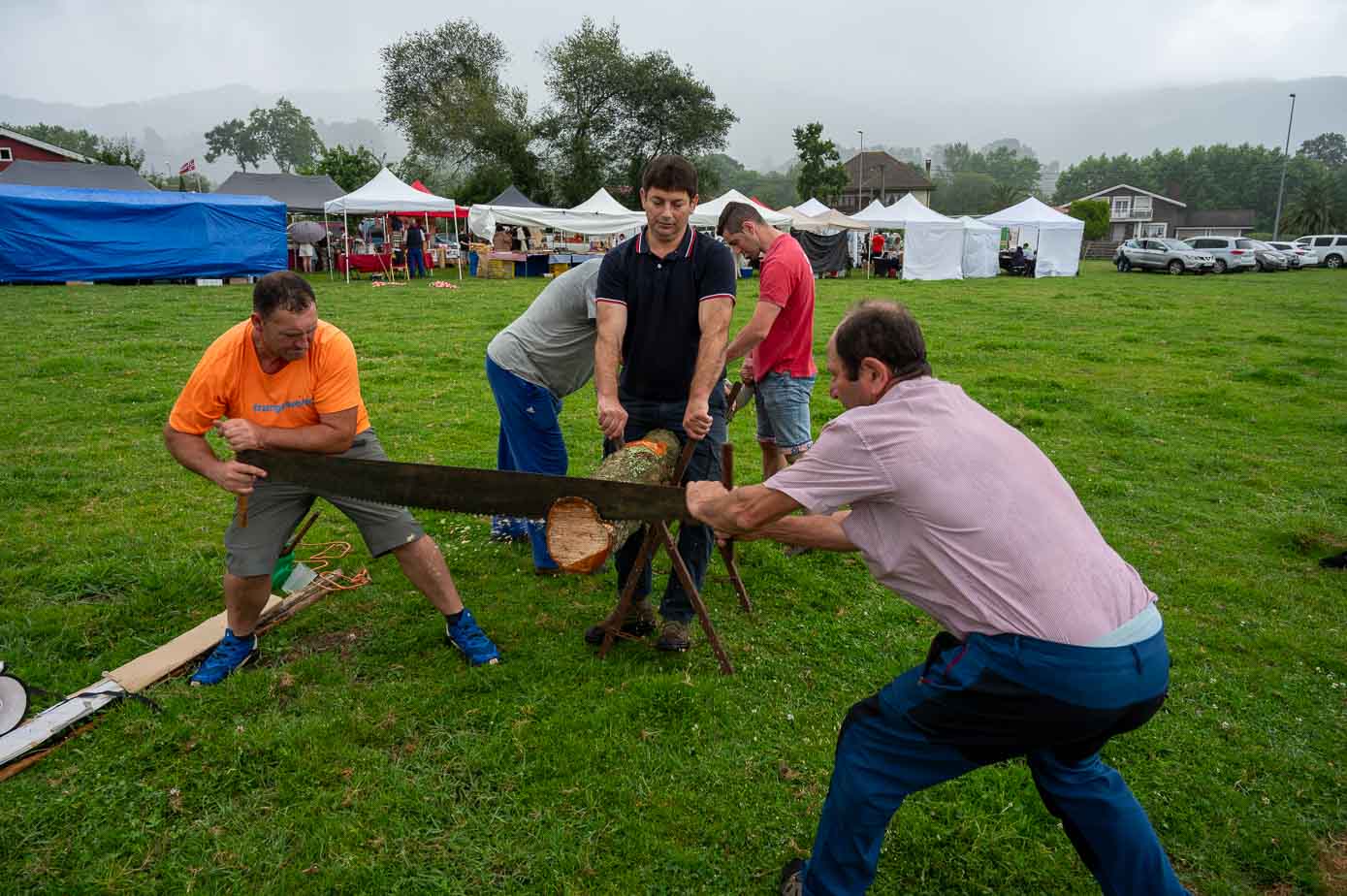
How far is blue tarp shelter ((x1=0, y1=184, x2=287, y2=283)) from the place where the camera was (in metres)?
18.8

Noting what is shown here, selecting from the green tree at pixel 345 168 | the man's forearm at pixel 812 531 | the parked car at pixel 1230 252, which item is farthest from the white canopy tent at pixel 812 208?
the man's forearm at pixel 812 531

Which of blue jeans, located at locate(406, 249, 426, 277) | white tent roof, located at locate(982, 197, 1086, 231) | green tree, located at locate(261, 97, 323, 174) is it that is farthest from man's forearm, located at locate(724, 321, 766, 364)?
green tree, located at locate(261, 97, 323, 174)

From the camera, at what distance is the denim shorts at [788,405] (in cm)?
508

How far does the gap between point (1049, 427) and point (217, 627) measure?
290 inches

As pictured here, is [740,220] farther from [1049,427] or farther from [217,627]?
[1049,427]

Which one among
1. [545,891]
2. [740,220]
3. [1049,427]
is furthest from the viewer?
[1049,427]

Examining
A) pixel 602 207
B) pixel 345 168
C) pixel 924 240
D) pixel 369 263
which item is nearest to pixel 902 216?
pixel 924 240

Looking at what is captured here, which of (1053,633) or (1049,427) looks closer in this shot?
(1053,633)

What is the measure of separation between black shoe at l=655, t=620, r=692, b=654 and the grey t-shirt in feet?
5.03

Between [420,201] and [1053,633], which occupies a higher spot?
[420,201]

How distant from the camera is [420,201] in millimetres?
22141

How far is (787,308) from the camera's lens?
496 centimetres

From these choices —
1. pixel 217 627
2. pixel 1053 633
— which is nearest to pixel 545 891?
pixel 1053 633

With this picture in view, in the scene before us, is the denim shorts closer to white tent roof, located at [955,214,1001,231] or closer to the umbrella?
the umbrella
